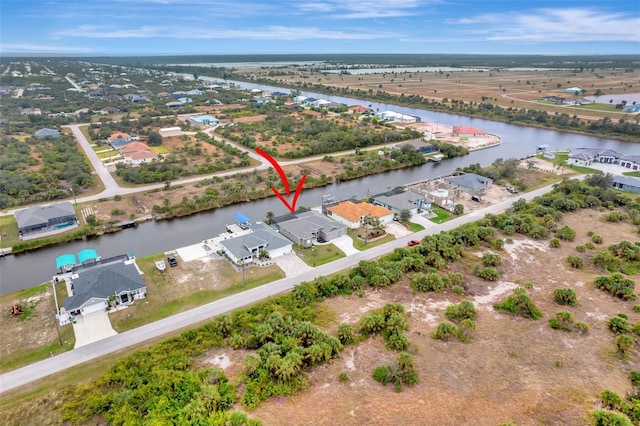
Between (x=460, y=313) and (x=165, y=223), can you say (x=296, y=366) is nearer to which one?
(x=460, y=313)

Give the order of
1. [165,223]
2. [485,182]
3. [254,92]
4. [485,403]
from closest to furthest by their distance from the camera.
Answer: [485,403]
[165,223]
[485,182]
[254,92]

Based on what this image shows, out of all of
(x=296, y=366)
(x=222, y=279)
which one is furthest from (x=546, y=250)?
(x=222, y=279)

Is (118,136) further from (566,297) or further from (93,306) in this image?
(566,297)

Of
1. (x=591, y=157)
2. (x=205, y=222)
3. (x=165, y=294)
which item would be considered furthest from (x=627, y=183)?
(x=165, y=294)

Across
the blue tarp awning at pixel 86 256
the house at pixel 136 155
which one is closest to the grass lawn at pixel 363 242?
the blue tarp awning at pixel 86 256

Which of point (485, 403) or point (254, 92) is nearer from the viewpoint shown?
point (485, 403)

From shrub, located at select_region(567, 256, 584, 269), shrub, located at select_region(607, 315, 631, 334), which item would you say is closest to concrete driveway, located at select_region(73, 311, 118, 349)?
shrub, located at select_region(607, 315, 631, 334)
